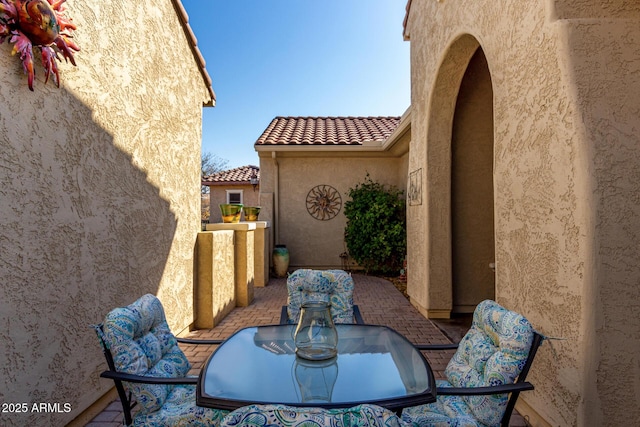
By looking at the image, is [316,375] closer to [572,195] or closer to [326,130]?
[572,195]

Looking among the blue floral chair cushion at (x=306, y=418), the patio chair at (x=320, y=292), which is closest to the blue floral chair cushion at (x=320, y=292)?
the patio chair at (x=320, y=292)

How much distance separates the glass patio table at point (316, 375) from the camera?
1561 millimetres

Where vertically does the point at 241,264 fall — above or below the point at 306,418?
below

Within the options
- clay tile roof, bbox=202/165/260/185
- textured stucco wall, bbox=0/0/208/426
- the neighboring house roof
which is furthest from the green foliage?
clay tile roof, bbox=202/165/260/185

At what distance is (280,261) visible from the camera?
924 centimetres

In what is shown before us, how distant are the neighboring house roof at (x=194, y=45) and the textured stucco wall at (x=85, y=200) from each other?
0.94ft

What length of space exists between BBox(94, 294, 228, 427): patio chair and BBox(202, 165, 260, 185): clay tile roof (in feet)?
56.9

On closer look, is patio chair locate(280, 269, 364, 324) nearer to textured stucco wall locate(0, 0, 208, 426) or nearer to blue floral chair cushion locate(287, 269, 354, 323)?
blue floral chair cushion locate(287, 269, 354, 323)

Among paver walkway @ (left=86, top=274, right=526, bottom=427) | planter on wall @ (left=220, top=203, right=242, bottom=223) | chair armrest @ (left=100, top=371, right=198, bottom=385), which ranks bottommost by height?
paver walkway @ (left=86, top=274, right=526, bottom=427)

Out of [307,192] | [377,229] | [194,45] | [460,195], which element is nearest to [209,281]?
[194,45]

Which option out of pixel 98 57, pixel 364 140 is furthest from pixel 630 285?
pixel 364 140

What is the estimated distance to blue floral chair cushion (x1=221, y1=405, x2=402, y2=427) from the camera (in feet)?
2.68

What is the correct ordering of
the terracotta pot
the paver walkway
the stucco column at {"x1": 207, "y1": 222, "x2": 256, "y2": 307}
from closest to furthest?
the paver walkway → the stucco column at {"x1": 207, "y1": 222, "x2": 256, "y2": 307} → the terracotta pot

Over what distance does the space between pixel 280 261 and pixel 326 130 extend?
4582mm
